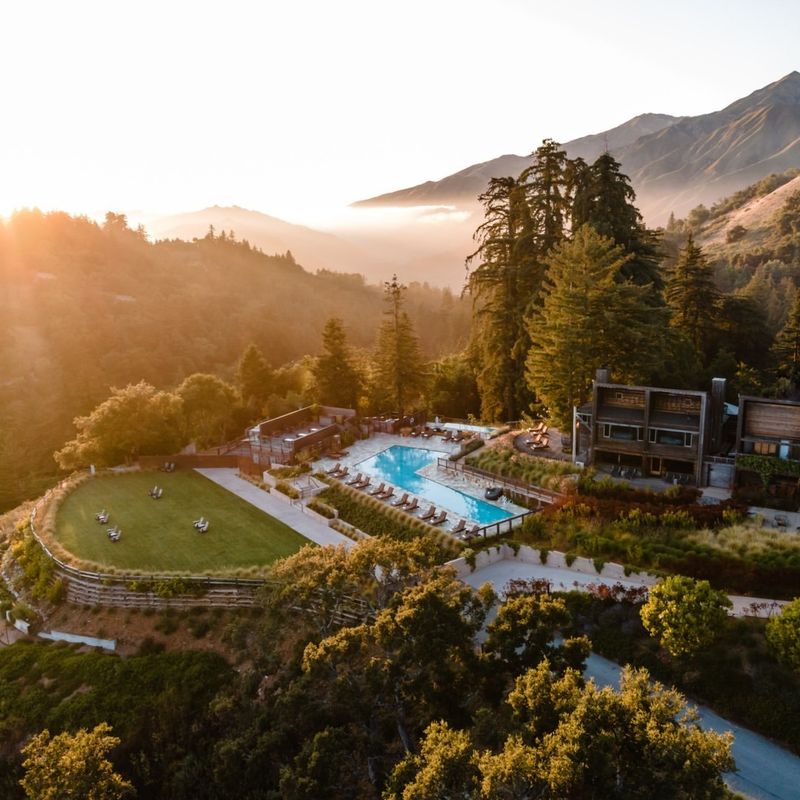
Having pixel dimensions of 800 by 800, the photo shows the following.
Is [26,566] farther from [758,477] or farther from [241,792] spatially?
[758,477]

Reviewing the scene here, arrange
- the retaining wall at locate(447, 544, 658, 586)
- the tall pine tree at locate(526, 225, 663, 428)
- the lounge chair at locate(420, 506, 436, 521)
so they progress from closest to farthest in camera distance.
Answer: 1. the retaining wall at locate(447, 544, 658, 586)
2. the lounge chair at locate(420, 506, 436, 521)
3. the tall pine tree at locate(526, 225, 663, 428)

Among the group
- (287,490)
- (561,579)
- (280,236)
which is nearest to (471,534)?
(561,579)

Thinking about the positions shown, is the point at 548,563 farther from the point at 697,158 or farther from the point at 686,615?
the point at 697,158

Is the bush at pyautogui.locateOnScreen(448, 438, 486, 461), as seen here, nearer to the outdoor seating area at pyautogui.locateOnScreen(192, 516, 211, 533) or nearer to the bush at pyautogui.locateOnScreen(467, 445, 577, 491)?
the bush at pyautogui.locateOnScreen(467, 445, 577, 491)

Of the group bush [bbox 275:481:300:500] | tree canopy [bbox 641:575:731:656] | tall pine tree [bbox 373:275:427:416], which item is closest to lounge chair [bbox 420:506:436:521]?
bush [bbox 275:481:300:500]

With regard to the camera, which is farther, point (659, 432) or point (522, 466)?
point (522, 466)
